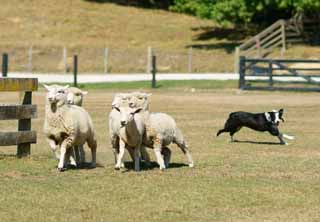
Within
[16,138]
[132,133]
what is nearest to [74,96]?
[16,138]

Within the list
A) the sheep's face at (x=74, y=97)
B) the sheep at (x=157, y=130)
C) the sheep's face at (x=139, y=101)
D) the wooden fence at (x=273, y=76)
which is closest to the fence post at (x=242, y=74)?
the wooden fence at (x=273, y=76)

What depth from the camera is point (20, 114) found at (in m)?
16.1

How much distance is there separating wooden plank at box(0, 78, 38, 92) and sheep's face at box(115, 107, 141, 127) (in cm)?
229

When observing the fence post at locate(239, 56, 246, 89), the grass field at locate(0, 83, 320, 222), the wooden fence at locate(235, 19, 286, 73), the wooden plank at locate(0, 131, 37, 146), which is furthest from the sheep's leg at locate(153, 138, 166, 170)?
the wooden fence at locate(235, 19, 286, 73)

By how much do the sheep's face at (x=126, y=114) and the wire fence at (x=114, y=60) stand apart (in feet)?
140

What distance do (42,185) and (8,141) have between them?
2716 millimetres

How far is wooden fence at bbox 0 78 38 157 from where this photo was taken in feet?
51.9

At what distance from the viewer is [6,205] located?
11.8m

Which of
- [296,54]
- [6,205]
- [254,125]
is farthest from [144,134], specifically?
[296,54]

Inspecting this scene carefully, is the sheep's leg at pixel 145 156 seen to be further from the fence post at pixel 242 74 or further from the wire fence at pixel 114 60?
the wire fence at pixel 114 60

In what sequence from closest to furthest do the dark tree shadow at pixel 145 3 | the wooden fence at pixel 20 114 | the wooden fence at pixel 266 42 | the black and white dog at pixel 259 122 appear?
the wooden fence at pixel 20 114
the black and white dog at pixel 259 122
the wooden fence at pixel 266 42
the dark tree shadow at pixel 145 3

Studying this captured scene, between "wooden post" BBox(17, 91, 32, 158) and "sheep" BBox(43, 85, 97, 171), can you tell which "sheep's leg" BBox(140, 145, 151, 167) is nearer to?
"sheep" BBox(43, 85, 97, 171)

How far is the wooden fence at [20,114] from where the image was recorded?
623 inches

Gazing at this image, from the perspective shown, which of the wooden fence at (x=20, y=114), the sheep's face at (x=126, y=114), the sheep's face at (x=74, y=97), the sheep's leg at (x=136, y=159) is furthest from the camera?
the wooden fence at (x=20, y=114)
